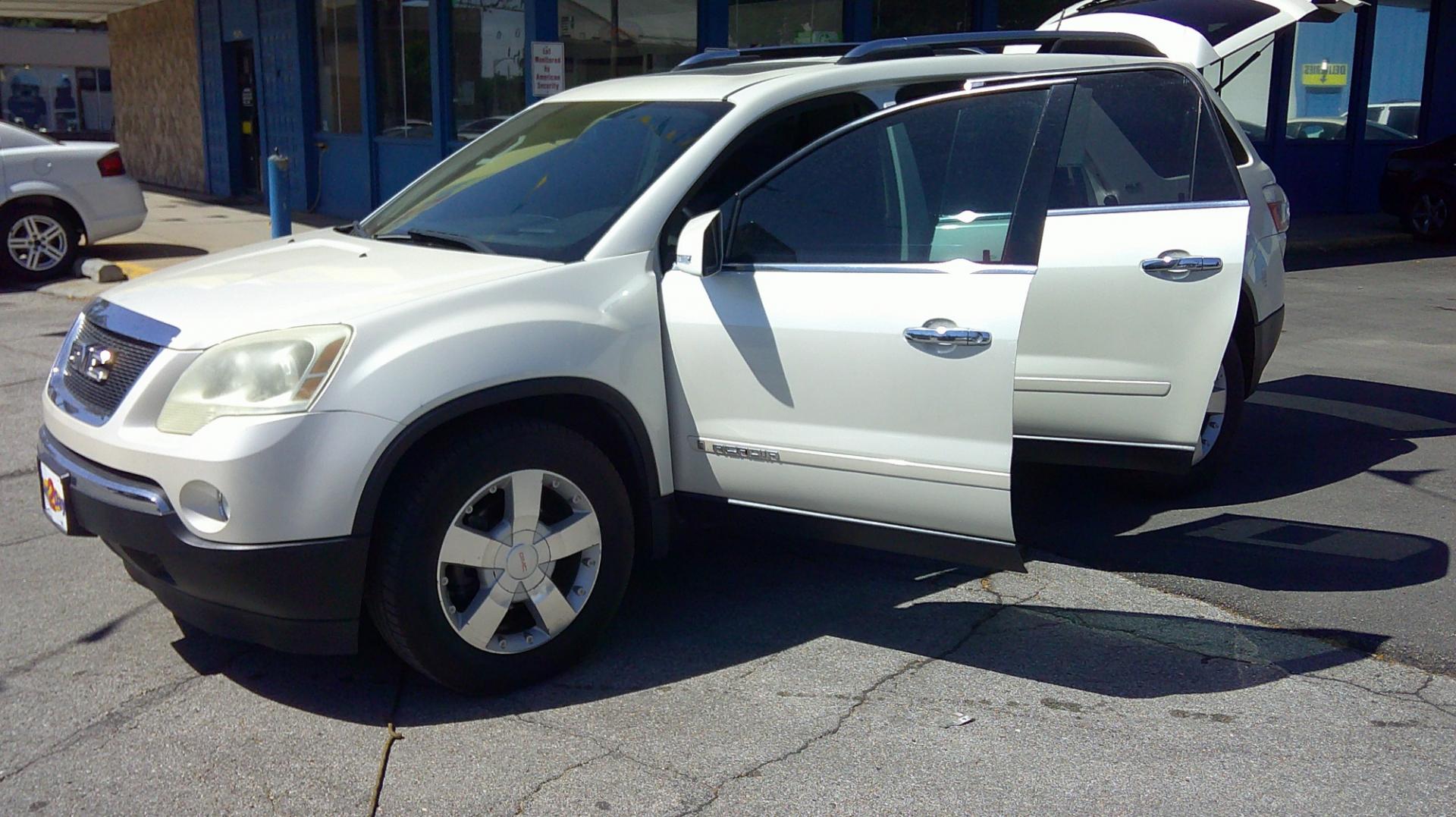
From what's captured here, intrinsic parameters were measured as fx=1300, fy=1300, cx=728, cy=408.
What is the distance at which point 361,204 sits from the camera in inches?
659

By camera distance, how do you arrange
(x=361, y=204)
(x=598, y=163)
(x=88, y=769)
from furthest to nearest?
(x=361, y=204) → (x=598, y=163) → (x=88, y=769)

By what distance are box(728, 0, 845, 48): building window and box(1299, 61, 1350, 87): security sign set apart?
762cm

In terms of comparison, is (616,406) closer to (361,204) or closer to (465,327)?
(465,327)

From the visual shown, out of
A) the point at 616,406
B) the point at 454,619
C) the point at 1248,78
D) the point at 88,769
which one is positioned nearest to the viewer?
the point at 88,769

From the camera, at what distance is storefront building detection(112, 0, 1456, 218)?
46.8 ft

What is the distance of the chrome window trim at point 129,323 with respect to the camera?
3.52 metres

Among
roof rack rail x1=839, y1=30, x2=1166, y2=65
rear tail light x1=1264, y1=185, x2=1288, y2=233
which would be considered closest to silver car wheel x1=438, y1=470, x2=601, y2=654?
roof rack rail x1=839, y1=30, x2=1166, y2=65

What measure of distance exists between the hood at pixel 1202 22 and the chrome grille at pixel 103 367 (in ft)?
13.6

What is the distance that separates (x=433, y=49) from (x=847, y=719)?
12.8 m

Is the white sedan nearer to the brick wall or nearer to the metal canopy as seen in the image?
the brick wall

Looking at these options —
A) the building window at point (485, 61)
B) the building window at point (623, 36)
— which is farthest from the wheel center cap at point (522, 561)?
the building window at point (485, 61)

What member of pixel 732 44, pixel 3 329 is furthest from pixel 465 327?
pixel 732 44

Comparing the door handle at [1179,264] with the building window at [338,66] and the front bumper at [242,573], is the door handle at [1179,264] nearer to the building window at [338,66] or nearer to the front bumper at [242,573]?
the front bumper at [242,573]

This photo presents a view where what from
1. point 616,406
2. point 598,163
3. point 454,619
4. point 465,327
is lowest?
point 454,619
